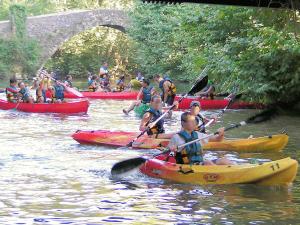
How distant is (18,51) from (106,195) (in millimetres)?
36227

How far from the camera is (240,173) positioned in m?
10.8

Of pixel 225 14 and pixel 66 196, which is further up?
pixel 225 14

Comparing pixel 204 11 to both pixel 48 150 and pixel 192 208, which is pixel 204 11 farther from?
pixel 192 208

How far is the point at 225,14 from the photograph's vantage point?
22656 millimetres

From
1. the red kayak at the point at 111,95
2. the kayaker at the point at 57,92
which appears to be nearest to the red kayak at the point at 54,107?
the kayaker at the point at 57,92

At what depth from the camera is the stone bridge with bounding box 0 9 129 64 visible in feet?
154

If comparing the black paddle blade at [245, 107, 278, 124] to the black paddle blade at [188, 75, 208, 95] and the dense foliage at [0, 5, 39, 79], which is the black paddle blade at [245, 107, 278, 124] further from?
the dense foliage at [0, 5, 39, 79]

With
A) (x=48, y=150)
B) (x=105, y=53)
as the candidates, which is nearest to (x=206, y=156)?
(x=48, y=150)

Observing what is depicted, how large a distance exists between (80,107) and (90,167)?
1049 centimetres

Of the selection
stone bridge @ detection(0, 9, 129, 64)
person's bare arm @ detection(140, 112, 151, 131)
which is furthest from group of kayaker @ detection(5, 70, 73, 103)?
stone bridge @ detection(0, 9, 129, 64)

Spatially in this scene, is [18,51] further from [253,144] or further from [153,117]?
[253,144]

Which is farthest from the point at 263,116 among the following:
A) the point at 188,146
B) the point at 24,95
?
the point at 24,95

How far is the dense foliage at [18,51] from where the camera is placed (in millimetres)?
45000

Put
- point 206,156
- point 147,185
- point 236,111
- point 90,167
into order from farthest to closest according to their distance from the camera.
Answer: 1. point 236,111
2. point 206,156
3. point 90,167
4. point 147,185
